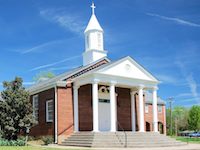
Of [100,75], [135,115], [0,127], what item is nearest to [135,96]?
[135,115]

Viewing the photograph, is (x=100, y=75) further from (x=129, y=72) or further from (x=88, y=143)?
(x=88, y=143)

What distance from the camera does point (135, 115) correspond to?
107 ft

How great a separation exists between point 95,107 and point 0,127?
→ 720 centimetres

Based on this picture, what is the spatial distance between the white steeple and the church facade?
238mm

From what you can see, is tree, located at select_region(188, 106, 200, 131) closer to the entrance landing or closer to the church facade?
the church facade

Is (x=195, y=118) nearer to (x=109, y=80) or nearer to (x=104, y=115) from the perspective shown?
(x=104, y=115)

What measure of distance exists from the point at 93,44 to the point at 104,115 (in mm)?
7349

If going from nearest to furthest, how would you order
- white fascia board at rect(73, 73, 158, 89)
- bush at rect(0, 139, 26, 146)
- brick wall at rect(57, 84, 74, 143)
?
bush at rect(0, 139, 26, 146)
white fascia board at rect(73, 73, 158, 89)
brick wall at rect(57, 84, 74, 143)

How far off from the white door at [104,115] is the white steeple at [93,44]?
5039mm

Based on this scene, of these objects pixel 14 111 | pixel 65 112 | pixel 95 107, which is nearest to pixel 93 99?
pixel 95 107

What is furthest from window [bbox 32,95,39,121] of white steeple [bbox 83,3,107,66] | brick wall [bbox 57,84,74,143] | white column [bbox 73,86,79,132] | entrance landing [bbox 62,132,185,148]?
white steeple [bbox 83,3,107,66]

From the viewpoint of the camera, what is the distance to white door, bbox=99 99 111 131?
29.7 m

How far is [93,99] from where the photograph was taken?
85.0 ft

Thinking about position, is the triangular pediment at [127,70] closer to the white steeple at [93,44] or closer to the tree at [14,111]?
the white steeple at [93,44]
